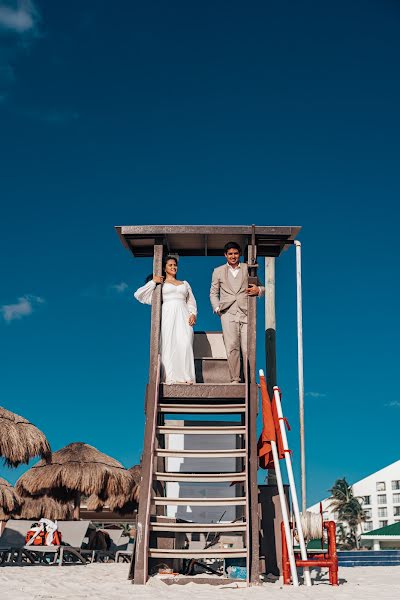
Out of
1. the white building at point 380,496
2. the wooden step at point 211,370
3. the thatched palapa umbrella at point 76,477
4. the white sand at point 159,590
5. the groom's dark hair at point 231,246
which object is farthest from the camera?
the white building at point 380,496

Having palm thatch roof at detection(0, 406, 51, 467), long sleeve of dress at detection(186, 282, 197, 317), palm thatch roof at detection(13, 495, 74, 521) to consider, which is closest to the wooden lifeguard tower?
long sleeve of dress at detection(186, 282, 197, 317)

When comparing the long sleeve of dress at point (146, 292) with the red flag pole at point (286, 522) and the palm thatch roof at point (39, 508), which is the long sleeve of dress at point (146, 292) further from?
the palm thatch roof at point (39, 508)

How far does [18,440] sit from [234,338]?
4390mm

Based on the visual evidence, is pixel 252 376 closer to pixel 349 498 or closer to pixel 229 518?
pixel 229 518

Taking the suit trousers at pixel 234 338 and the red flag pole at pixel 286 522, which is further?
the suit trousers at pixel 234 338

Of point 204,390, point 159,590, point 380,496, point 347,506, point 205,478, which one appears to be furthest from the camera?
point 347,506

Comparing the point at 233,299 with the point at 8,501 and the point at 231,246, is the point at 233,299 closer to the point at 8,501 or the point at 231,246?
the point at 231,246

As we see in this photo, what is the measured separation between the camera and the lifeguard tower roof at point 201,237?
858cm

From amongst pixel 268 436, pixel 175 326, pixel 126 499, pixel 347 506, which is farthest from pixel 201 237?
pixel 347 506

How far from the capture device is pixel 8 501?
1576cm

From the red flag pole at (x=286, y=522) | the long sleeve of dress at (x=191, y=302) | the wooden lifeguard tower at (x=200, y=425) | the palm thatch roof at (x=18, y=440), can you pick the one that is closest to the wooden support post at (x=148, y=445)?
the wooden lifeguard tower at (x=200, y=425)

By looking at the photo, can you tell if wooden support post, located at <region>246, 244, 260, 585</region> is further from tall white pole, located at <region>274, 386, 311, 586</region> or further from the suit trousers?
tall white pole, located at <region>274, 386, 311, 586</region>

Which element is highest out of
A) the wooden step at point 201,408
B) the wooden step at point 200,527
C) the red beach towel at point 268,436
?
the wooden step at point 201,408

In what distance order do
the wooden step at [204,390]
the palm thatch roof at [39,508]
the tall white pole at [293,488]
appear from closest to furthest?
the tall white pole at [293,488] < the wooden step at [204,390] < the palm thatch roof at [39,508]
